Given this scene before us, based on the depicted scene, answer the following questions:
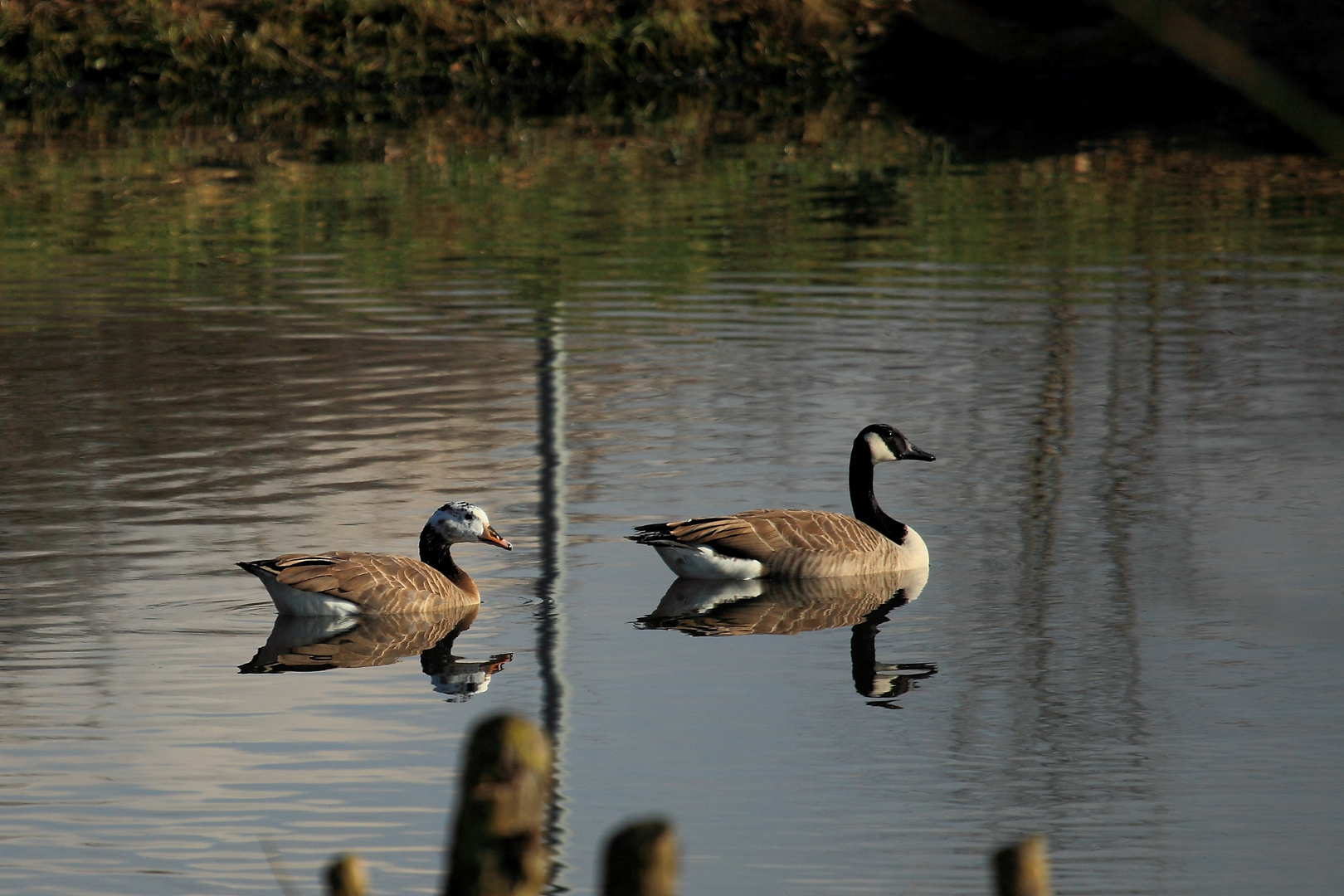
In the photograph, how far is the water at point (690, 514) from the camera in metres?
7.65

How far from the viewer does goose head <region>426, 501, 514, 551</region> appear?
1102 cm

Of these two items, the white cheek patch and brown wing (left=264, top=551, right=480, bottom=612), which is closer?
brown wing (left=264, top=551, right=480, bottom=612)

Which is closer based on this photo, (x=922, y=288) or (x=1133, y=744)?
(x=1133, y=744)

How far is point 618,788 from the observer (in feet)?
26.0

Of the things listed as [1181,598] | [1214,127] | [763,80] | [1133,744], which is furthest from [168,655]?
[763,80]

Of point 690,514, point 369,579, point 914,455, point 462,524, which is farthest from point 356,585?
point 914,455

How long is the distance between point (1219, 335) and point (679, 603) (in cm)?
889

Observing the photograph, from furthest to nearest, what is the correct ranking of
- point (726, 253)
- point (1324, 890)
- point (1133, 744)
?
point (726, 253) < point (1133, 744) < point (1324, 890)

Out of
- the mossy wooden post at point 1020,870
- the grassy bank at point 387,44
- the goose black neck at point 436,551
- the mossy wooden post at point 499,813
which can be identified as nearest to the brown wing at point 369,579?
the goose black neck at point 436,551

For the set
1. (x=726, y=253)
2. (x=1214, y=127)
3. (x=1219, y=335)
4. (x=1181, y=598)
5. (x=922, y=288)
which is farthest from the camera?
(x=1214, y=127)

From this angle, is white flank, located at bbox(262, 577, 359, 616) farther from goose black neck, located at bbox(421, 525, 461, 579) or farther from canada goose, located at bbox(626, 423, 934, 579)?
canada goose, located at bbox(626, 423, 934, 579)

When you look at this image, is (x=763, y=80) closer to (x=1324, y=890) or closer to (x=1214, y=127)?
(x=1214, y=127)

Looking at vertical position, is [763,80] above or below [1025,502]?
above

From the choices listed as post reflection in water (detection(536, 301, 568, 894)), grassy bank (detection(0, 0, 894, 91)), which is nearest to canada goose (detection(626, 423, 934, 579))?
post reflection in water (detection(536, 301, 568, 894))
